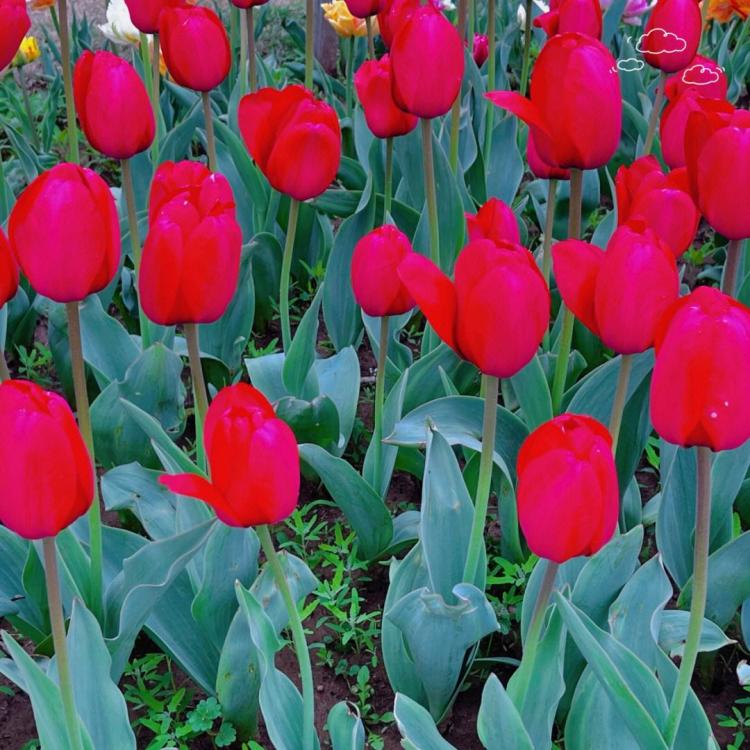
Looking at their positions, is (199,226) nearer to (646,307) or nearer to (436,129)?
(646,307)

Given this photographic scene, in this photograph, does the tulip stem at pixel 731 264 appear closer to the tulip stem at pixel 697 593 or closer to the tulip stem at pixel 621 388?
the tulip stem at pixel 621 388

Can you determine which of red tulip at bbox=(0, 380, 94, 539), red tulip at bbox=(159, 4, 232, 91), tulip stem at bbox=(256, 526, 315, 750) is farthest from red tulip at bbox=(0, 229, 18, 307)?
red tulip at bbox=(159, 4, 232, 91)

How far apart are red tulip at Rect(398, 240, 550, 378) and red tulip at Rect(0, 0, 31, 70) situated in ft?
3.37

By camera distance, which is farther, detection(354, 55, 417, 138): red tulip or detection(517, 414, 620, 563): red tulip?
detection(354, 55, 417, 138): red tulip

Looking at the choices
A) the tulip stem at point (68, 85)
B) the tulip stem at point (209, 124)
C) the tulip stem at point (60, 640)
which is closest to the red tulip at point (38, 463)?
the tulip stem at point (60, 640)

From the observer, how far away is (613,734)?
1.27 m

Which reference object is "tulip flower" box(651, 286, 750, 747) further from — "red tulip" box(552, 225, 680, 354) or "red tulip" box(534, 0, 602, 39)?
"red tulip" box(534, 0, 602, 39)

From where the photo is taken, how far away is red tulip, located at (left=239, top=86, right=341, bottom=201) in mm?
1603

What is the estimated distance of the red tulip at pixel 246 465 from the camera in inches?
38.5

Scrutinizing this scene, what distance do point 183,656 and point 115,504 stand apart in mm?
272

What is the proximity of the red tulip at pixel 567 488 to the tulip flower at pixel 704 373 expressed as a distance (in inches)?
2.6

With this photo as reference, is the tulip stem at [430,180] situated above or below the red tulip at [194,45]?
below

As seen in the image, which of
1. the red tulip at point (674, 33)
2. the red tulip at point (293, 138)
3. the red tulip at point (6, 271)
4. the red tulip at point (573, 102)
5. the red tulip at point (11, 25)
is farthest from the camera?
the red tulip at point (674, 33)

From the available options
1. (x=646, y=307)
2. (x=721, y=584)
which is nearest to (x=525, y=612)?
(x=721, y=584)
